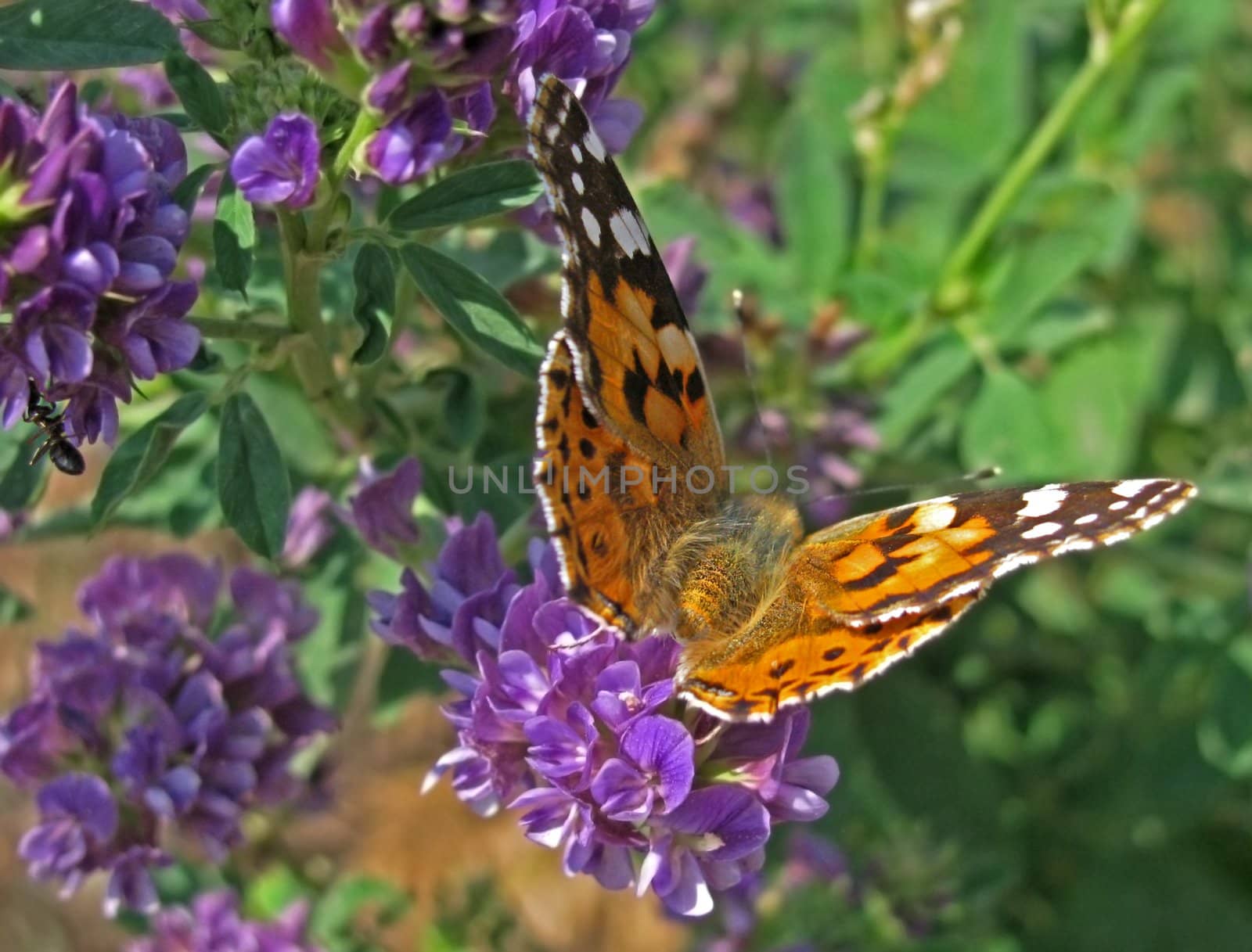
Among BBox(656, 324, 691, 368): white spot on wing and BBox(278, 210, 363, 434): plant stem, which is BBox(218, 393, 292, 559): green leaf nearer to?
BBox(278, 210, 363, 434): plant stem

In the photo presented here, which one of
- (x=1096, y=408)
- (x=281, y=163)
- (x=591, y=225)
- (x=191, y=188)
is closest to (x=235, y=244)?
(x=191, y=188)

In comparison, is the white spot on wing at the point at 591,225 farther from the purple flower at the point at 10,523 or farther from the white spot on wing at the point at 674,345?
the purple flower at the point at 10,523

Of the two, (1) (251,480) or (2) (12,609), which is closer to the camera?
(1) (251,480)

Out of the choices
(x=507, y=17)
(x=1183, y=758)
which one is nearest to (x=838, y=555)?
(x=507, y=17)

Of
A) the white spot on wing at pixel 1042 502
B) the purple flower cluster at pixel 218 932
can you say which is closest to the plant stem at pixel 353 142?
the white spot on wing at pixel 1042 502

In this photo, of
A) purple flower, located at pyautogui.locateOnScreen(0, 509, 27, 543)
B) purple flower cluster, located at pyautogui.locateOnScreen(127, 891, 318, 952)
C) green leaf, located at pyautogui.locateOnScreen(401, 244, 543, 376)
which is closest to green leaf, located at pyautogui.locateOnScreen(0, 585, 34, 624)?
purple flower, located at pyautogui.locateOnScreen(0, 509, 27, 543)

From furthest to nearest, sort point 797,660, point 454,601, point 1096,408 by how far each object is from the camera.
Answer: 1. point 1096,408
2. point 454,601
3. point 797,660

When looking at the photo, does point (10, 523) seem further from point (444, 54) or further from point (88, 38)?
point (444, 54)

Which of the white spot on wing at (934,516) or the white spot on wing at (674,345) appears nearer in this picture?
the white spot on wing at (934,516)
